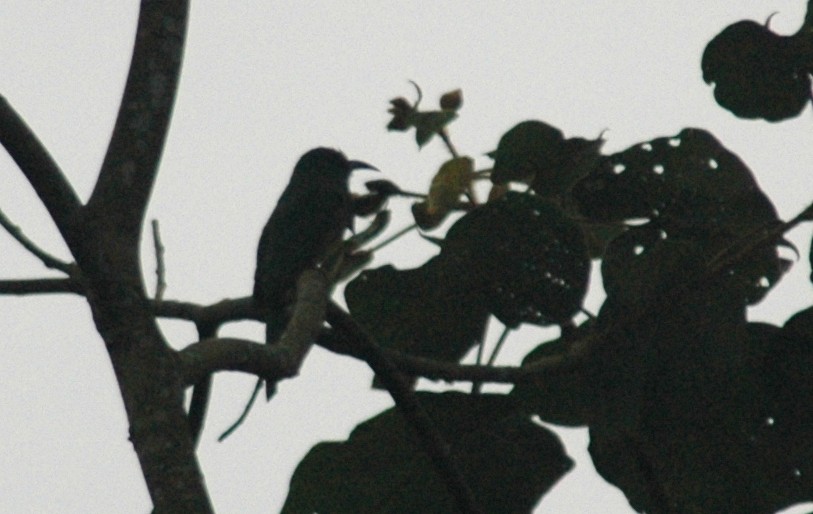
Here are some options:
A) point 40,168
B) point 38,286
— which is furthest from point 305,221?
point 40,168

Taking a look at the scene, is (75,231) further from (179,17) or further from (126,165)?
(179,17)

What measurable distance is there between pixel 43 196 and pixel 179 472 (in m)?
0.49

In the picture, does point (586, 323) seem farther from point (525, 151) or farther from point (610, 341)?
point (525, 151)

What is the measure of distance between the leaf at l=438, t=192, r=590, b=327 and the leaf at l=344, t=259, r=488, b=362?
46 mm

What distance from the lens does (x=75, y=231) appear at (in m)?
2.09

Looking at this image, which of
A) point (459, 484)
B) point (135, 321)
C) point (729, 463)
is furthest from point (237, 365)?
point (729, 463)

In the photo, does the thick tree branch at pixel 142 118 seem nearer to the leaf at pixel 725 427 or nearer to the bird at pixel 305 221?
the leaf at pixel 725 427

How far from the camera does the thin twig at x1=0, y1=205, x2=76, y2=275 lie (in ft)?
8.22

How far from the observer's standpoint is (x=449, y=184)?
3.15m

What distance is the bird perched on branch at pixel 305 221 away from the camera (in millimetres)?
4844

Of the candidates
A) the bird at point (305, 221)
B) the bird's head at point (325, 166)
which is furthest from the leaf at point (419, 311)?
the bird's head at point (325, 166)

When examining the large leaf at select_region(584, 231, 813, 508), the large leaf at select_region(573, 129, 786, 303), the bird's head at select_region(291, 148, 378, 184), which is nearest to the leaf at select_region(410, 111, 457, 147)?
the large leaf at select_region(573, 129, 786, 303)

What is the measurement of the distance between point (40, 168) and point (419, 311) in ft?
3.77

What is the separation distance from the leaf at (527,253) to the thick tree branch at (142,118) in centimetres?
85
